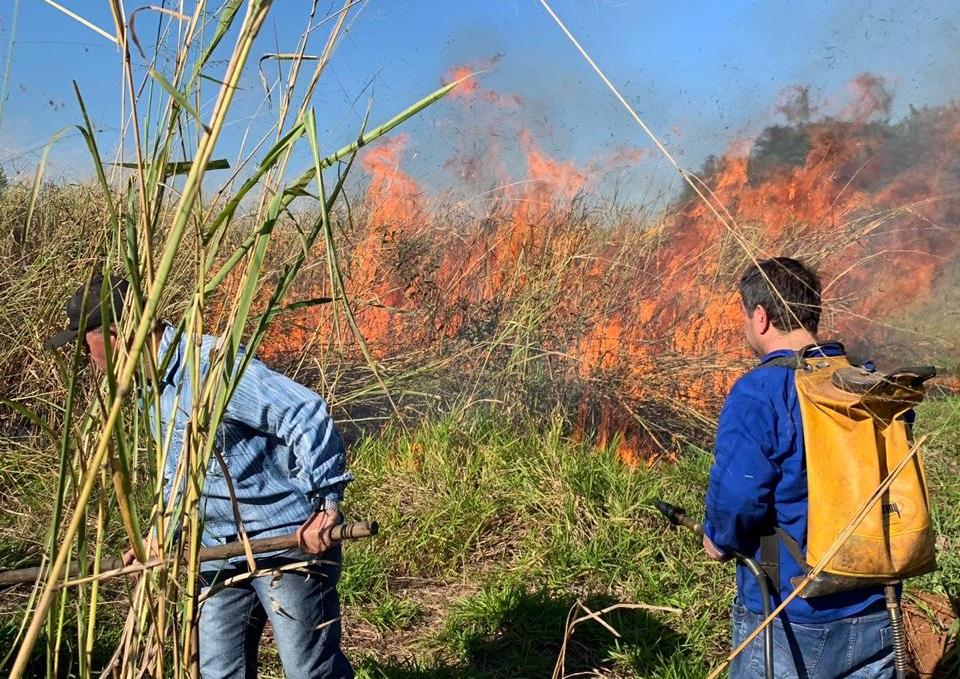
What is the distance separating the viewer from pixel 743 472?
2219 millimetres

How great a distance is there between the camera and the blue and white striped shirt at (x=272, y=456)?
2420 millimetres

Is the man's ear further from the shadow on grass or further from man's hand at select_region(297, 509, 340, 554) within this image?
the shadow on grass

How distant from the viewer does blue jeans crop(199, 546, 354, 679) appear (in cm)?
254

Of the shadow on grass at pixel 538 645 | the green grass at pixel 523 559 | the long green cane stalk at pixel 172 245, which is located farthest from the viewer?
the green grass at pixel 523 559

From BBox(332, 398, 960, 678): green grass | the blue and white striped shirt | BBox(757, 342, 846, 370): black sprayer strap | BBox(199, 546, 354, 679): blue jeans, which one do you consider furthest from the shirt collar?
BBox(332, 398, 960, 678): green grass

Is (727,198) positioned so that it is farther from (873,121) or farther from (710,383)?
(710,383)

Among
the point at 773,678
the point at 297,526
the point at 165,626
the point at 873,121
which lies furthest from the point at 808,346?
the point at 873,121

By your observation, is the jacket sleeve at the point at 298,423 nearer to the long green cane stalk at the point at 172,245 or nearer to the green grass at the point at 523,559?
the long green cane stalk at the point at 172,245

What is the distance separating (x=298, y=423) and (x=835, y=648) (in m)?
1.58

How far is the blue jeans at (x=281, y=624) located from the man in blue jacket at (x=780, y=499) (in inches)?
45.6

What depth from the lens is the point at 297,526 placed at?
2.59 metres

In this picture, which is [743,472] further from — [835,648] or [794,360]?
[835,648]

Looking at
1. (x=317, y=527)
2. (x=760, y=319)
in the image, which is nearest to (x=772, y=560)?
(x=760, y=319)

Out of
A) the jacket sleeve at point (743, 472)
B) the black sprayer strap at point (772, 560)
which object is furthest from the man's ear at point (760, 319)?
the black sprayer strap at point (772, 560)
